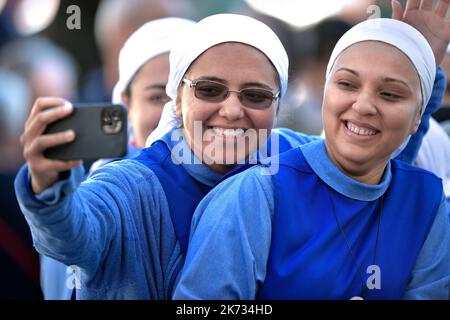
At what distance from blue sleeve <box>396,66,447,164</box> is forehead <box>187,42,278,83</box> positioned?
1.68 ft

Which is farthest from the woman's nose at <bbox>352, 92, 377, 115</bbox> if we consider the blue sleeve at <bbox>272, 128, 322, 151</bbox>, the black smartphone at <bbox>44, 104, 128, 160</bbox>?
the black smartphone at <bbox>44, 104, 128, 160</bbox>

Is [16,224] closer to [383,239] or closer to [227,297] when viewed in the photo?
[227,297]

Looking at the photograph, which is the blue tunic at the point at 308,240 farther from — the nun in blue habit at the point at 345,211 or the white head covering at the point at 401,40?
the white head covering at the point at 401,40

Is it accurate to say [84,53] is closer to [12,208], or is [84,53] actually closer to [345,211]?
[12,208]

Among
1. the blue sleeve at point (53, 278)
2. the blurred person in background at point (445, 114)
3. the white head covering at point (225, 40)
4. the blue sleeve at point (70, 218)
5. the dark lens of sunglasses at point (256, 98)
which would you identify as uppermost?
the white head covering at point (225, 40)

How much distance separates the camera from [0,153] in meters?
2.22

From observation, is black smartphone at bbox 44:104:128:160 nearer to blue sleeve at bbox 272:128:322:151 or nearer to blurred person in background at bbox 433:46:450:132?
blue sleeve at bbox 272:128:322:151

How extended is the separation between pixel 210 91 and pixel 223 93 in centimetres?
3

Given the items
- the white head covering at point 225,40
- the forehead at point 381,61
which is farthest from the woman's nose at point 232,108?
the forehead at point 381,61

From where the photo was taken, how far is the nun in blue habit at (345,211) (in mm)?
1500

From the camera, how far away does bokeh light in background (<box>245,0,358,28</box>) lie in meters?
1.88

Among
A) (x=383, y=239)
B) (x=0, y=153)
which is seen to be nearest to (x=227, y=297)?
(x=383, y=239)

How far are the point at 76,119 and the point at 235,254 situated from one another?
0.46 metres

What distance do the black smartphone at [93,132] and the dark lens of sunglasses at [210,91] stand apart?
40cm
